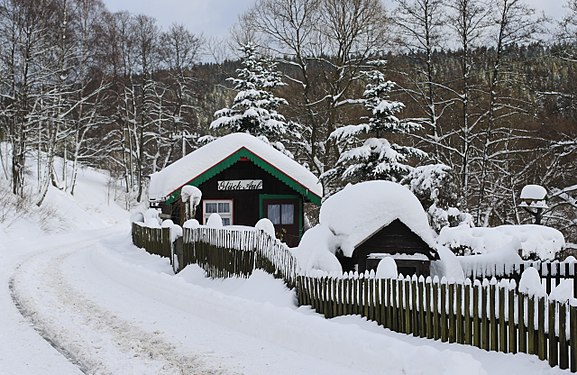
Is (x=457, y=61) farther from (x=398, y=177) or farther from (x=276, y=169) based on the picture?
(x=276, y=169)

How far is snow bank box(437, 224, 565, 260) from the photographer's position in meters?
18.4

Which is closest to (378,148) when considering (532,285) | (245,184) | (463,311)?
(245,184)

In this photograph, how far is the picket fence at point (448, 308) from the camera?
7.37 meters

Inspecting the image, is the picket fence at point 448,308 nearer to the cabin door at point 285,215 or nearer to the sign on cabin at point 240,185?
the sign on cabin at point 240,185

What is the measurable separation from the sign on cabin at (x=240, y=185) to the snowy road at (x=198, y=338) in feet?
34.6

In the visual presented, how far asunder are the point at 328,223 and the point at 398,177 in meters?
11.2

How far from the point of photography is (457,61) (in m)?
28.3

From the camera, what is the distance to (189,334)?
10.6 m

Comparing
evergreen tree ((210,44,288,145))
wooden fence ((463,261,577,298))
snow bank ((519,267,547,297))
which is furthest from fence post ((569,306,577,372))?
evergreen tree ((210,44,288,145))

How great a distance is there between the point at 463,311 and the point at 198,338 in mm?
4356

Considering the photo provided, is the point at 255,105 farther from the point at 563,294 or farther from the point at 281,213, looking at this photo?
the point at 563,294

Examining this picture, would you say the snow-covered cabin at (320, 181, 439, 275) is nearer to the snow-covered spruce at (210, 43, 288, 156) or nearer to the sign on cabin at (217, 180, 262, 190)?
the sign on cabin at (217, 180, 262, 190)

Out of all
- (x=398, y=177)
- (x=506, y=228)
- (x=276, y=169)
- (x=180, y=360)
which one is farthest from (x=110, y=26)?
(x=180, y=360)

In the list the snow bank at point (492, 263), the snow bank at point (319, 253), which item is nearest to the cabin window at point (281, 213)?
the snow bank at point (492, 263)
